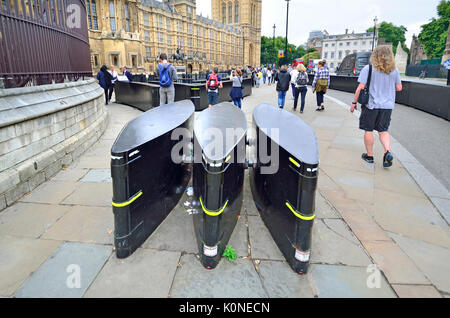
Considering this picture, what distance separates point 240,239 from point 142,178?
1236 mm

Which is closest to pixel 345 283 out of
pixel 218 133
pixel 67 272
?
pixel 218 133

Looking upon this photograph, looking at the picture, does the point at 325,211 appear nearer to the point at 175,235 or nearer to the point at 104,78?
the point at 175,235

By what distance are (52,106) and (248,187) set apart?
3.66m

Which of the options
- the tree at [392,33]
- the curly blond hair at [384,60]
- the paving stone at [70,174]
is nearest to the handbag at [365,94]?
the curly blond hair at [384,60]

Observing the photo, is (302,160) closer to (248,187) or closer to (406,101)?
(248,187)

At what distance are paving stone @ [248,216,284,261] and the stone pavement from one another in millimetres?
11

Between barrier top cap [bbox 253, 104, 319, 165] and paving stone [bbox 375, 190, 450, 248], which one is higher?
barrier top cap [bbox 253, 104, 319, 165]

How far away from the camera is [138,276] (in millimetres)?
2467

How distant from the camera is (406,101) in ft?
42.1

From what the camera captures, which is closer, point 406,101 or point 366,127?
point 366,127

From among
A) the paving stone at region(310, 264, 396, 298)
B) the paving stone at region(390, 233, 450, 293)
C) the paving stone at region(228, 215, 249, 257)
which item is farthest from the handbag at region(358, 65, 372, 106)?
the paving stone at region(310, 264, 396, 298)

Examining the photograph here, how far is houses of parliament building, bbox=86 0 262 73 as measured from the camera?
40031 millimetres

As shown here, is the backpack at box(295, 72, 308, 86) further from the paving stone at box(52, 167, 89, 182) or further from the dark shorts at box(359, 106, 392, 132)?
the paving stone at box(52, 167, 89, 182)

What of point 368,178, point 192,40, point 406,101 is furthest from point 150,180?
point 192,40
